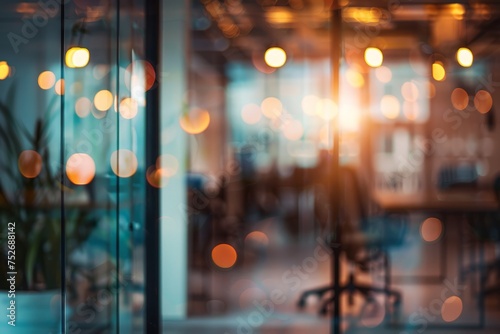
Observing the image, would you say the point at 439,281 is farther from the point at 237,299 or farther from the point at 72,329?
the point at 72,329

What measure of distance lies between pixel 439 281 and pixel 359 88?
6.50 m

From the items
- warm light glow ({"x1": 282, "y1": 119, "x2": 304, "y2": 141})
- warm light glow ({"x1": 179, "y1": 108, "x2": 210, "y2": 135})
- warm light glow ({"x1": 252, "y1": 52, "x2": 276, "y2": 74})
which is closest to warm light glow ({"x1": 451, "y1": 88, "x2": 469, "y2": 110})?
warm light glow ({"x1": 282, "y1": 119, "x2": 304, "y2": 141})

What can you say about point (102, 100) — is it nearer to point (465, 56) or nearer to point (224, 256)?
point (465, 56)

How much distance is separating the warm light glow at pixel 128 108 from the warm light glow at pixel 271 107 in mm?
11414

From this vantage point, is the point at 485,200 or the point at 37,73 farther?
the point at 485,200

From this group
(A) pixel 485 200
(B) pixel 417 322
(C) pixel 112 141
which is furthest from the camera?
(A) pixel 485 200

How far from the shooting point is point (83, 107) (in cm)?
404

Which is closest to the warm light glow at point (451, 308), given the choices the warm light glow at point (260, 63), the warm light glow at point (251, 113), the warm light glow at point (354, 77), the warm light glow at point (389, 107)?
the warm light glow at point (354, 77)

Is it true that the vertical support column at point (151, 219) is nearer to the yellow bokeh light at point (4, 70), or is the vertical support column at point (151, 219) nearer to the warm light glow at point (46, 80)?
the warm light glow at point (46, 80)

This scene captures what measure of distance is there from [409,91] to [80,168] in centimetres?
1095

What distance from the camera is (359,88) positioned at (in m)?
13.0

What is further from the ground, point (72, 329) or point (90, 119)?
point (90, 119)

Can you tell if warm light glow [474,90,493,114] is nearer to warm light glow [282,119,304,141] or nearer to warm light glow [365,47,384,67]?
warm light glow [282,119,304,141]

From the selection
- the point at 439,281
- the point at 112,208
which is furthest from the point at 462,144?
the point at 112,208
